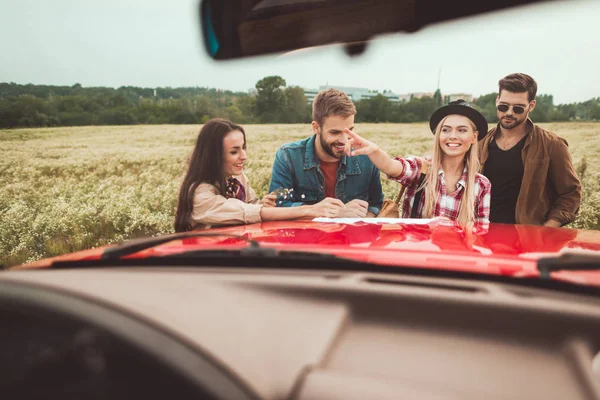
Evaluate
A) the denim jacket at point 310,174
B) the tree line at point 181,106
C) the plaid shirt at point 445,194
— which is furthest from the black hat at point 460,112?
the tree line at point 181,106

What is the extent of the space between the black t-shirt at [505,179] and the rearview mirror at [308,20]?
1.99m

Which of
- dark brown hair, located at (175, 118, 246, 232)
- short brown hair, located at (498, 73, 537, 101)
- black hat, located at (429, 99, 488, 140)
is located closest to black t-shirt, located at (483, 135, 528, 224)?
short brown hair, located at (498, 73, 537, 101)

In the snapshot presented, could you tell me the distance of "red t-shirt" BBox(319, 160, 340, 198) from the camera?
3785mm

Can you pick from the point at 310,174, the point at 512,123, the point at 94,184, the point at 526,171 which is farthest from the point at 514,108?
the point at 94,184

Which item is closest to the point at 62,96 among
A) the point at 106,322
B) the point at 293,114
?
the point at 293,114

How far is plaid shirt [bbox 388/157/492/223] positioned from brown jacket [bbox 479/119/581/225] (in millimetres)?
988

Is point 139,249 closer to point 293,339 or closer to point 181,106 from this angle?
point 293,339

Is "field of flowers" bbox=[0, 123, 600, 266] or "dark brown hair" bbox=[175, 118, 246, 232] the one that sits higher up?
"dark brown hair" bbox=[175, 118, 246, 232]

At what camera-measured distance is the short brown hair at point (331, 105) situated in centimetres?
333

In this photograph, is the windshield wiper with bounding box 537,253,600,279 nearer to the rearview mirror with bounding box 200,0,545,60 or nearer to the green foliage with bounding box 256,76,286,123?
the rearview mirror with bounding box 200,0,545,60

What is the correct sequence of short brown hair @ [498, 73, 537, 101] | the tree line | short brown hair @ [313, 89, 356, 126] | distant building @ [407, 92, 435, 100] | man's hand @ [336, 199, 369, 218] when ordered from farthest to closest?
1. distant building @ [407, 92, 435, 100]
2. the tree line
3. short brown hair @ [498, 73, 537, 101]
4. short brown hair @ [313, 89, 356, 126]
5. man's hand @ [336, 199, 369, 218]

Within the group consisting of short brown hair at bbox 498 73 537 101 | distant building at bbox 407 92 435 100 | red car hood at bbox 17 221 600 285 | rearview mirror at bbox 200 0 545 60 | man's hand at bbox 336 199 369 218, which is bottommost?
man's hand at bbox 336 199 369 218

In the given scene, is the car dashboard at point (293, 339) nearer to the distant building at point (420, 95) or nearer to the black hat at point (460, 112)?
the black hat at point (460, 112)

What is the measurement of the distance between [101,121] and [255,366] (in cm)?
1325
